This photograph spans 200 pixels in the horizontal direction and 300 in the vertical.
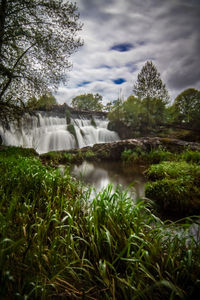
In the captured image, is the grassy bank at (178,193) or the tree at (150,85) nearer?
the grassy bank at (178,193)

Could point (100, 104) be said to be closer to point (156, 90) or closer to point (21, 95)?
point (156, 90)

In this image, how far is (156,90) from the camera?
2141cm

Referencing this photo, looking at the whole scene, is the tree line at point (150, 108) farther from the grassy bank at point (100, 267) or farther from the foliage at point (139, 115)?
the grassy bank at point (100, 267)

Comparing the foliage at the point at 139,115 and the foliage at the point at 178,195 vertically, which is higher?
the foliage at the point at 139,115

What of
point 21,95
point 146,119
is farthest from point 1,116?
point 146,119

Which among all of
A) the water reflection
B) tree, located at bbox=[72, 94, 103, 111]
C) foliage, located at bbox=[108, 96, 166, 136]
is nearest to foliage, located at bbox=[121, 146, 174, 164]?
the water reflection

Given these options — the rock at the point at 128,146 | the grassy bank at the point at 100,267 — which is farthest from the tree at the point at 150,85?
the grassy bank at the point at 100,267

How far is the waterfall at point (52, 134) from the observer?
514 inches

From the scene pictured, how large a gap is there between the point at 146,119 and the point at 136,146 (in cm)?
1017

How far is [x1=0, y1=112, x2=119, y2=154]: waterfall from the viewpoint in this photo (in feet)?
42.8

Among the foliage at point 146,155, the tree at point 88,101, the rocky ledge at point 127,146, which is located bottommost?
the foliage at point 146,155

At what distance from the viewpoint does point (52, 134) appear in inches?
615

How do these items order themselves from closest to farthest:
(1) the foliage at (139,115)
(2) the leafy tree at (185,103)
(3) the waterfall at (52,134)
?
1. (3) the waterfall at (52,134)
2. (1) the foliage at (139,115)
3. (2) the leafy tree at (185,103)

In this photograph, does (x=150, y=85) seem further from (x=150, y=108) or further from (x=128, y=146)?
(x=128, y=146)
